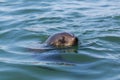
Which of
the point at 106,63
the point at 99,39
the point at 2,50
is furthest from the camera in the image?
the point at 99,39

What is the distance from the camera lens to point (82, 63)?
298 inches

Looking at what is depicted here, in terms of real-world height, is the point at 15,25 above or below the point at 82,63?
above

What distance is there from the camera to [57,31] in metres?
10.0

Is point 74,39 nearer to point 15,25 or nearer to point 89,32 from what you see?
point 89,32

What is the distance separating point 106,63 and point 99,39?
181 cm

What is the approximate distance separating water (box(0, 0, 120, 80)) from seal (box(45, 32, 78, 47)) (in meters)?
0.21

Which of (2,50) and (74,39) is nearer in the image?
(74,39)

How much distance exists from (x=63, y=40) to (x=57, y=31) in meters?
1.92

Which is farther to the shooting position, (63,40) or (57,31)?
(57,31)

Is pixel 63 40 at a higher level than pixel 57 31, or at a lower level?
lower

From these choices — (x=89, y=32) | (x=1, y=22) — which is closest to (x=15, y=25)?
(x=1, y=22)

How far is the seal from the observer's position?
804cm

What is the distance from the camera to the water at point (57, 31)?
711cm

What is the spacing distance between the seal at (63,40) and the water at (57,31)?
0.21m
